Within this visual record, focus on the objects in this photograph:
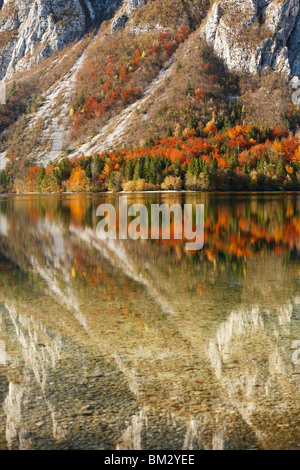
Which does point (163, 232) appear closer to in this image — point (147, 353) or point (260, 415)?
point (147, 353)

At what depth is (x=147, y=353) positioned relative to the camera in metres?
7.67

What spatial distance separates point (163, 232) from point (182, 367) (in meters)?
18.6

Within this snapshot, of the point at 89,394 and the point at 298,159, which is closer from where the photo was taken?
the point at 89,394

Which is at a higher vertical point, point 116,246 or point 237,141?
point 237,141

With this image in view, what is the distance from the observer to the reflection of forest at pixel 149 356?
17.8 feet

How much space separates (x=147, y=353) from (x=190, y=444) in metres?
2.58

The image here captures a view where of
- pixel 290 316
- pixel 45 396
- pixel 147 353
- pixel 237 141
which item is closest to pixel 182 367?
pixel 147 353

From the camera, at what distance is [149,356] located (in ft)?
24.7

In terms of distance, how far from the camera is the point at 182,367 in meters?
7.06

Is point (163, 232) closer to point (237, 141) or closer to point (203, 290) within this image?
point (203, 290)

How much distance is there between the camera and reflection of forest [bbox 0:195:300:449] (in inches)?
214

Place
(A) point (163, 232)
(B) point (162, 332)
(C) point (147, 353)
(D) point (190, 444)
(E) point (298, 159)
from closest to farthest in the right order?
(D) point (190, 444)
(C) point (147, 353)
(B) point (162, 332)
(A) point (163, 232)
(E) point (298, 159)

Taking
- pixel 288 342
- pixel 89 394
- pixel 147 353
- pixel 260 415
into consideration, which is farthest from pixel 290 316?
pixel 89 394

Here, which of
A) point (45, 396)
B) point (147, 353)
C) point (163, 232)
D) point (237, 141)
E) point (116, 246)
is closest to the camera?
point (45, 396)
